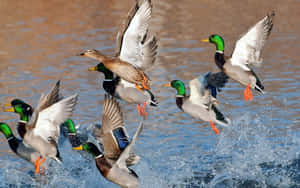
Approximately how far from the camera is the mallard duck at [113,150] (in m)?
6.67

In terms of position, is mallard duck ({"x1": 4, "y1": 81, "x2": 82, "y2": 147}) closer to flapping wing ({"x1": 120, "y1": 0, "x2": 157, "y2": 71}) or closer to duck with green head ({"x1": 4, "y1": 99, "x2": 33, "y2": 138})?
duck with green head ({"x1": 4, "y1": 99, "x2": 33, "y2": 138})

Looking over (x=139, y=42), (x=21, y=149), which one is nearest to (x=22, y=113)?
(x=21, y=149)

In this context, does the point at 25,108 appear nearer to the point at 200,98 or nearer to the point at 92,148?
the point at 92,148

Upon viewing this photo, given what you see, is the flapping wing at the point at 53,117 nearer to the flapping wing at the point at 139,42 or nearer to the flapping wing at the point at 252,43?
the flapping wing at the point at 139,42

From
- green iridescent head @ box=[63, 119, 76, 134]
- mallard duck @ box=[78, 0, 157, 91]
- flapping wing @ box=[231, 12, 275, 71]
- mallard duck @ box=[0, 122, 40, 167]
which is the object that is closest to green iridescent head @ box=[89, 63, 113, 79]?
mallard duck @ box=[78, 0, 157, 91]

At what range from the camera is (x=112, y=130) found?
6848mm

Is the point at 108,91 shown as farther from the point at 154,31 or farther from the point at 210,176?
the point at 154,31

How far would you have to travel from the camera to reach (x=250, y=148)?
27.7 ft

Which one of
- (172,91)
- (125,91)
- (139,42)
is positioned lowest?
(172,91)

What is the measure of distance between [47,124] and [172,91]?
398 cm

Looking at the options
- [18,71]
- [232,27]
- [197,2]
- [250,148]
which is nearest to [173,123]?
[250,148]

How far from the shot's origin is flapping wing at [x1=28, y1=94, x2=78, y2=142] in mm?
6785

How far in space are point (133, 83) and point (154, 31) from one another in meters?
7.63

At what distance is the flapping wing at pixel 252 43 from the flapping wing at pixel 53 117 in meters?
2.08
